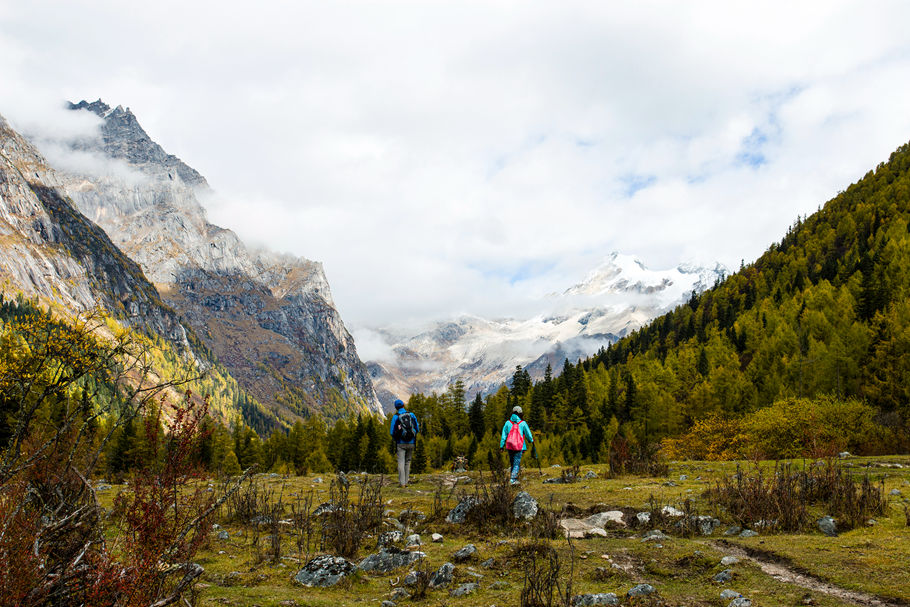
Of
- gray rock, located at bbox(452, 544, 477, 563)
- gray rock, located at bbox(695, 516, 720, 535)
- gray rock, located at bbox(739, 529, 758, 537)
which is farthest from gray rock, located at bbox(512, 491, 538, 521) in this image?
gray rock, located at bbox(739, 529, 758, 537)

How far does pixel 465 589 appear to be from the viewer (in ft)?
30.5

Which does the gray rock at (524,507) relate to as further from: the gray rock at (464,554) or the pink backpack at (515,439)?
the pink backpack at (515,439)

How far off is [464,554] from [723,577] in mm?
5258

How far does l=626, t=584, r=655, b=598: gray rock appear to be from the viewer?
8.41 meters

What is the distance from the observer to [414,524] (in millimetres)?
15156

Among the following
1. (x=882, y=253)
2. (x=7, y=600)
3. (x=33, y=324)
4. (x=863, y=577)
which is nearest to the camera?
(x=7, y=600)

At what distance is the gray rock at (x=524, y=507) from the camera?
46.8 feet

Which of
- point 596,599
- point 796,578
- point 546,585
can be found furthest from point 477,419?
point 546,585

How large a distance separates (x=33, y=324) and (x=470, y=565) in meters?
12.8

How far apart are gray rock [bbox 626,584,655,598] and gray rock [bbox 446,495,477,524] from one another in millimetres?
7058

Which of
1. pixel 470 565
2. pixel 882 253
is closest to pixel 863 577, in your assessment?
pixel 470 565

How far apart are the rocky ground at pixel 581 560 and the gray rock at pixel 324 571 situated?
26mm

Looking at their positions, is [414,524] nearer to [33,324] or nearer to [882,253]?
[33,324]

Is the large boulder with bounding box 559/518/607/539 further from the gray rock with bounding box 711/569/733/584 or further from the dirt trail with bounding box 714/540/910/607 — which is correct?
the gray rock with bounding box 711/569/733/584
